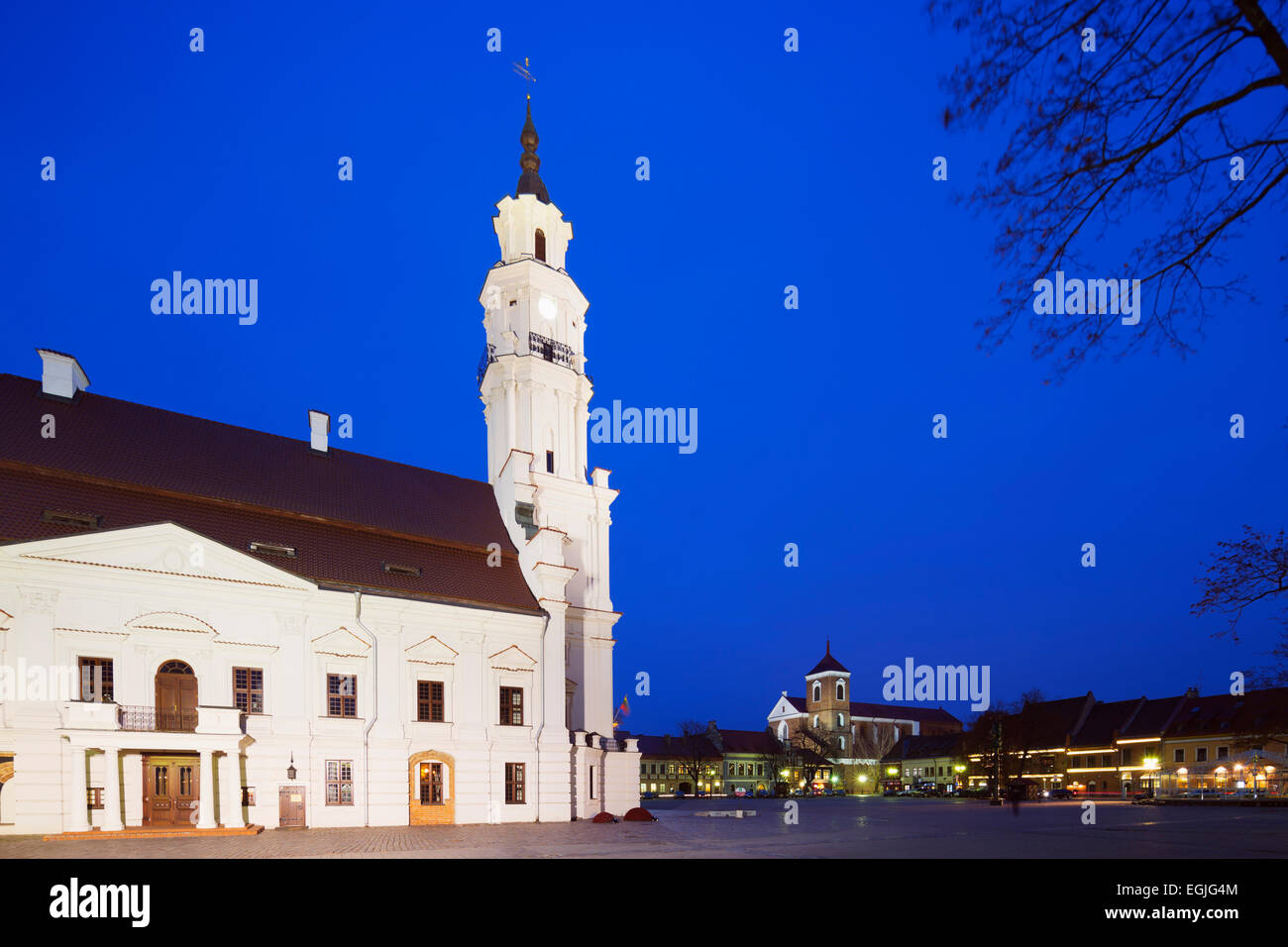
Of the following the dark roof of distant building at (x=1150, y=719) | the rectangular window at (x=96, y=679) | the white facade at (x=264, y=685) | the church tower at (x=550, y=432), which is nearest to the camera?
the white facade at (x=264, y=685)

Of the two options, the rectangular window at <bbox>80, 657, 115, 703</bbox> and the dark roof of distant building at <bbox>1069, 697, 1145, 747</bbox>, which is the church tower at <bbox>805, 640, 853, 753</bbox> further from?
the rectangular window at <bbox>80, 657, 115, 703</bbox>

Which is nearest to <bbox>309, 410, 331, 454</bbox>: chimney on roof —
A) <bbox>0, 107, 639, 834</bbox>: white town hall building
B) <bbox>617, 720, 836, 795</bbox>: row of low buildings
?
<bbox>0, 107, 639, 834</bbox>: white town hall building

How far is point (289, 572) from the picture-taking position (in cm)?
3266

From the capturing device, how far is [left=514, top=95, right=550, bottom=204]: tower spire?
5112 cm

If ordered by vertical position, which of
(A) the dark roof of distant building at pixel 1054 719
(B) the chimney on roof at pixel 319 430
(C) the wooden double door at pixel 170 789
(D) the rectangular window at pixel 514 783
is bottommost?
(A) the dark roof of distant building at pixel 1054 719

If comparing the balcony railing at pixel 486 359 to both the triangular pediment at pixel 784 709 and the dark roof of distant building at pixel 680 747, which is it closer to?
the dark roof of distant building at pixel 680 747

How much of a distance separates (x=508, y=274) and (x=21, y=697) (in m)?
29.7

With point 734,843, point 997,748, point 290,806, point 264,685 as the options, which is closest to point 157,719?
point 264,685

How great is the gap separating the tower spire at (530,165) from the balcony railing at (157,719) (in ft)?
105

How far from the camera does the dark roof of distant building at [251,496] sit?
102 feet

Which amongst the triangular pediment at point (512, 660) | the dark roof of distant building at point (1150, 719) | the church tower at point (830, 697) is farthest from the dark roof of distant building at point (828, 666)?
the triangular pediment at point (512, 660)

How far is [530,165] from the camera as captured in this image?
5272 centimetres
